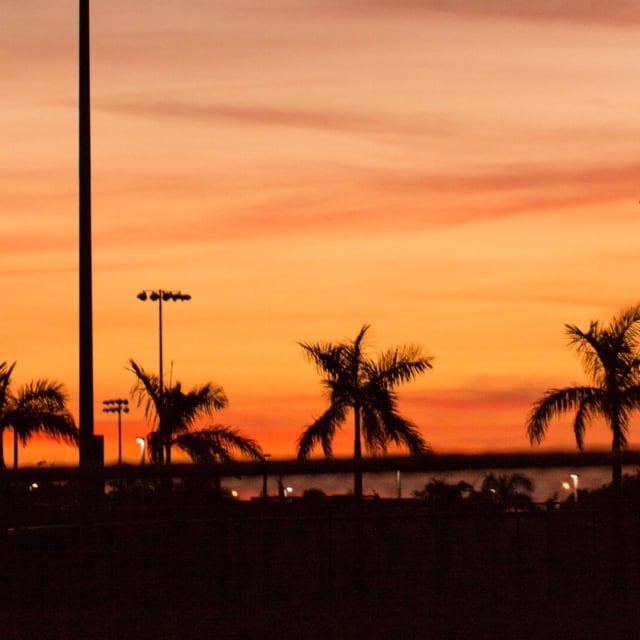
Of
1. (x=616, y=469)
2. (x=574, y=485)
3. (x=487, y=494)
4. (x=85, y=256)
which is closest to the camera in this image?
(x=616, y=469)

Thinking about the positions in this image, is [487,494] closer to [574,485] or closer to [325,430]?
[574,485]

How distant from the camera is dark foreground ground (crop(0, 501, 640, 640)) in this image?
8.42m

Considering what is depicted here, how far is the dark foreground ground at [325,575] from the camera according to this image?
8.42 meters

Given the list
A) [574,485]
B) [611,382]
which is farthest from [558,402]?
[574,485]

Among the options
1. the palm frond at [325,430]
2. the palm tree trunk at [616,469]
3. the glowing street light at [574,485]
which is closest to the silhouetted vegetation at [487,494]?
the glowing street light at [574,485]

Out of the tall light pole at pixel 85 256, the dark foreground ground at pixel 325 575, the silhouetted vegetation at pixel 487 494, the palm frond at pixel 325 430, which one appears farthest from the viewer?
the palm frond at pixel 325 430

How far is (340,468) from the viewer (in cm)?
790

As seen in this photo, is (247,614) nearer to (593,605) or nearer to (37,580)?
(37,580)

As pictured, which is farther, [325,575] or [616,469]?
[325,575]

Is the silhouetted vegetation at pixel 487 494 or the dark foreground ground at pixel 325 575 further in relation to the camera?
the dark foreground ground at pixel 325 575

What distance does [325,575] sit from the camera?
28.2 ft

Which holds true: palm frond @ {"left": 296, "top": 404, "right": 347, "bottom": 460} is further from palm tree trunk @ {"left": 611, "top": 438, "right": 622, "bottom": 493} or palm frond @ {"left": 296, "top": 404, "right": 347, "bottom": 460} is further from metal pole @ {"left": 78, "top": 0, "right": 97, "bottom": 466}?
palm tree trunk @ {"left": 611, "top": 438, "right": 622, "bottom": 493}

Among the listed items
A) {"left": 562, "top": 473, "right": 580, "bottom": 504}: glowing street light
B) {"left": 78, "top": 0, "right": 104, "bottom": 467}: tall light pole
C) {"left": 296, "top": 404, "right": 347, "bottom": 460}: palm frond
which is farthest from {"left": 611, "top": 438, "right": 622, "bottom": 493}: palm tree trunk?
{"left": 296, "top": 404, "right": 347, "bottom": 460}: palm frond

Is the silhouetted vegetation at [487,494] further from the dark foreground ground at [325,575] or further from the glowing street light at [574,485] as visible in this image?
the glowing street light at [574,485]
